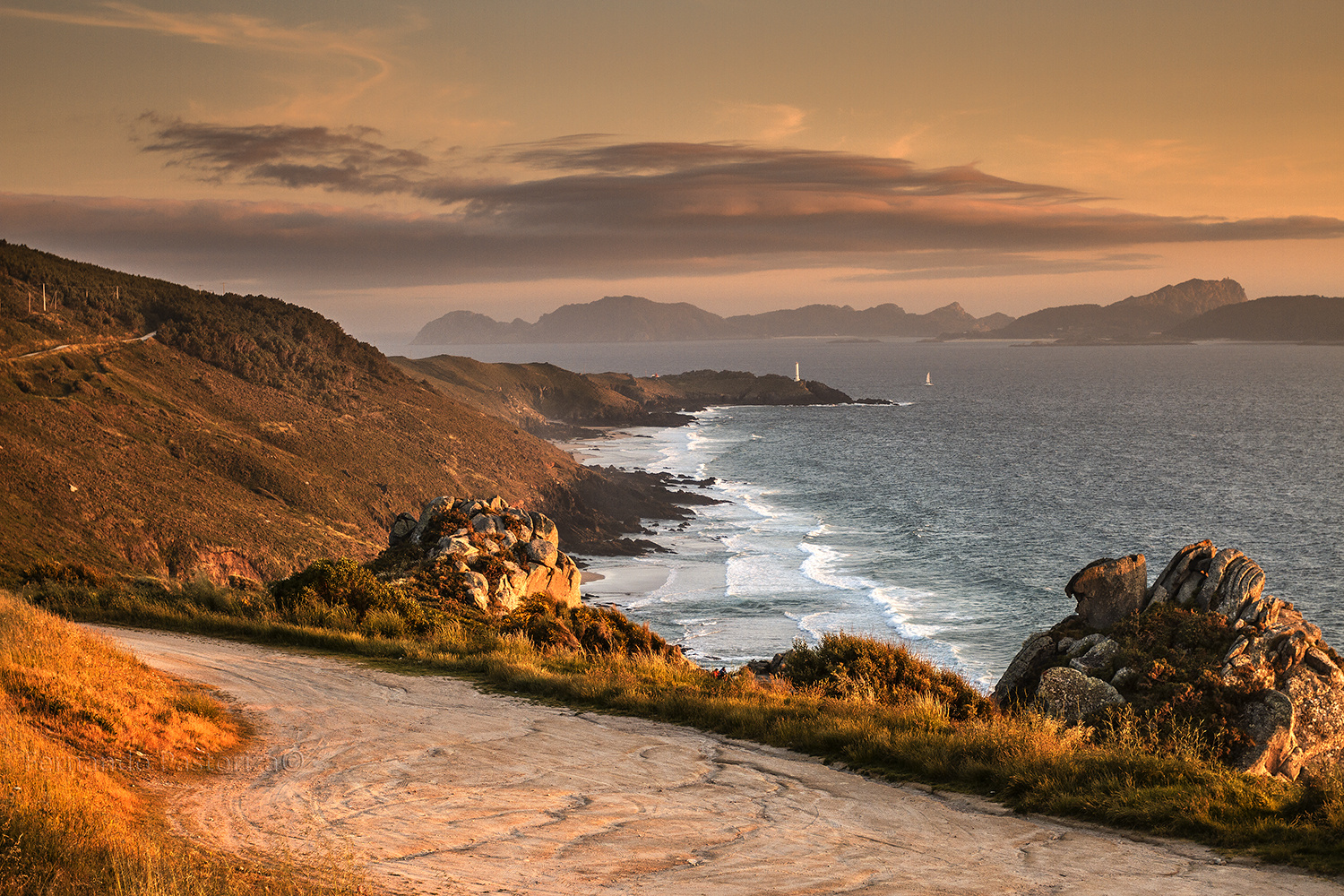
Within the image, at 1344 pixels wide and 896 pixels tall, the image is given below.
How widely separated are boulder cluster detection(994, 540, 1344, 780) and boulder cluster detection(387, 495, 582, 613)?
11886mm

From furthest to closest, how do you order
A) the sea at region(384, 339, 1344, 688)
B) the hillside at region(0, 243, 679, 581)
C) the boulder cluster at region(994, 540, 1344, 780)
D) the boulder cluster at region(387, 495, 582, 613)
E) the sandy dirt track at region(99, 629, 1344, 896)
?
the sea at region(384, 339, 1344, 688) < the hillside at region(0, 243, 679, 581) < the boulder cluster at region(387, 495, 582, 613) < the boulder cluster at region(994, 540, 1344, 780) < the sandy dirt track at region(99, 629, 1344, 896)

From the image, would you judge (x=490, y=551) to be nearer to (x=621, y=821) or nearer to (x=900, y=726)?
(x=900, y=726)

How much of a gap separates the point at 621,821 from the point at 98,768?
533 centimetres

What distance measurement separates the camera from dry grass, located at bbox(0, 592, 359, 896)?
6609mm

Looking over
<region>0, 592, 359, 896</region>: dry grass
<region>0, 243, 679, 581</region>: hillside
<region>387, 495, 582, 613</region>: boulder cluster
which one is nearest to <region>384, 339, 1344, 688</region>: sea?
<region>0, 243, 679, 581</region>: hillside

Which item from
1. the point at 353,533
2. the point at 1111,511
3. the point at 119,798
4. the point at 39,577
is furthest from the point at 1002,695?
the point at 1111,511

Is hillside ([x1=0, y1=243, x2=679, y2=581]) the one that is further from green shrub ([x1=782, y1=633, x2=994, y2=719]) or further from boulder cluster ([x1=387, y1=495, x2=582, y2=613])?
green shrub ([x1=782, y1=633, x2=994, y2=719])

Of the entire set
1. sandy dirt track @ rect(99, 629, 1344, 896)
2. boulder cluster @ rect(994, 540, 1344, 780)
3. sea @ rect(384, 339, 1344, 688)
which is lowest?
sea @ rect(384, 339, 1344, 688)

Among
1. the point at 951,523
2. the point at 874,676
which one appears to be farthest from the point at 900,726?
the point at 951,523

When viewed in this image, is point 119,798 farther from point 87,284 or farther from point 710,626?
point 87,284

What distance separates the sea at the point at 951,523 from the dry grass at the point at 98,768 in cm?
2756

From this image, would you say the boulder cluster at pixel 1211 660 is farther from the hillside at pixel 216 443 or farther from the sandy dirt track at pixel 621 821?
the hillside at pixel 216 443

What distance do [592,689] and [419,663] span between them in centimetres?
397

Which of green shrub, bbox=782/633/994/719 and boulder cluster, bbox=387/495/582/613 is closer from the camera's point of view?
green shrub, bbox=782/633/994/719
